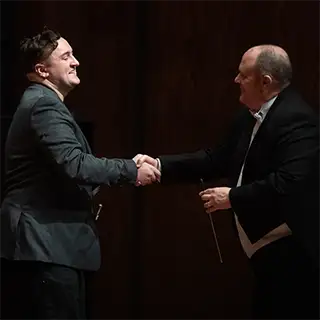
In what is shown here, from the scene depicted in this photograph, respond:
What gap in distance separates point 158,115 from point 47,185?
4.44ft

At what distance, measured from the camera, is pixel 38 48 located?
9.71 feet

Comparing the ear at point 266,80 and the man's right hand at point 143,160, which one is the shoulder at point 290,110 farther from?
the man's right hand at point 143,160

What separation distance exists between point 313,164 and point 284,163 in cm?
11

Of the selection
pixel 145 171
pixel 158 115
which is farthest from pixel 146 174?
pixel 158 115

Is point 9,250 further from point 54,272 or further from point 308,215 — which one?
point 308,215

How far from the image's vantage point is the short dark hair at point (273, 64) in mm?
3068

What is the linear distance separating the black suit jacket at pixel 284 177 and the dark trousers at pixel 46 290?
666 mm

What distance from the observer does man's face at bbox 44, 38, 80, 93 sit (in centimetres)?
297

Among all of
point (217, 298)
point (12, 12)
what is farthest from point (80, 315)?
point (12, 12)

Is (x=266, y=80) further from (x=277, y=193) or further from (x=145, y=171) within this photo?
(x=145, y=171)

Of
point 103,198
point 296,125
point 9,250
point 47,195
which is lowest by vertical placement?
point 103,198

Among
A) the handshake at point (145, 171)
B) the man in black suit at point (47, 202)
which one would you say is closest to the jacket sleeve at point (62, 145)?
the man in black suit at point (47, 202)

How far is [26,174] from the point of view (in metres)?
2.89

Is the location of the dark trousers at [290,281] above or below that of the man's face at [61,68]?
below
